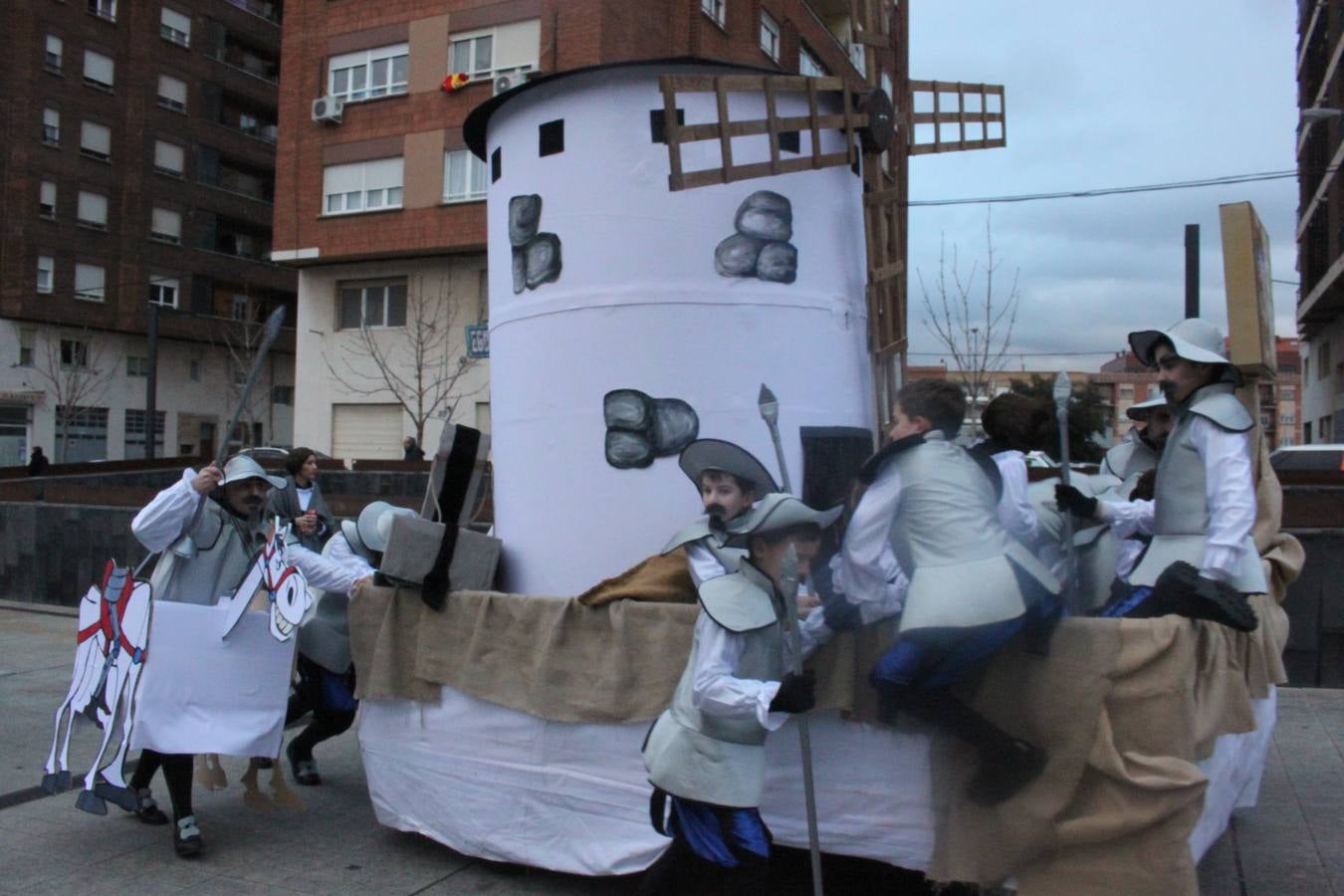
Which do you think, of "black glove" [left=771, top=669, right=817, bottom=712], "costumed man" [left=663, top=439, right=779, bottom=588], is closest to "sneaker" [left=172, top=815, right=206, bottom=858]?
"costumed man" [left=663, top=439, right=779, bottom=588]

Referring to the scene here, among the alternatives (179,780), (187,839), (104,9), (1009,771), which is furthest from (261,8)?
(1009,771)

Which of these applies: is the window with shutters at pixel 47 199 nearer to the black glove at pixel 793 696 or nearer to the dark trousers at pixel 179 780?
the dark trousers at pixel 179 780

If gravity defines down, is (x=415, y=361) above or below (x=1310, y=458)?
above

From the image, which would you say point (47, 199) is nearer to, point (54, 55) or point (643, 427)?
point (54, 55)

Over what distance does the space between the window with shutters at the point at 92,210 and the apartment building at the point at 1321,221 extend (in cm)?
3674

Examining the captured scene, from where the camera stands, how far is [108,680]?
526 centimetres

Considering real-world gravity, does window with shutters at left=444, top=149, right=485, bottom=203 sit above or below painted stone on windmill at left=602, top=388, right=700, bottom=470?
above

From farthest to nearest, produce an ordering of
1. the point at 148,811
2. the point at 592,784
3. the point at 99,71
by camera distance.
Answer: the point at 99,71
the point at 148,811
the point at 592,784

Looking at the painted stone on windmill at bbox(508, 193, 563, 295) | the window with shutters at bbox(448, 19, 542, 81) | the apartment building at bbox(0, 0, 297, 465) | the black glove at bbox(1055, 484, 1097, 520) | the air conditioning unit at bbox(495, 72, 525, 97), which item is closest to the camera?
the black glove at bbox(1055, 484, 1097, 520)

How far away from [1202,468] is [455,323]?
2350cm

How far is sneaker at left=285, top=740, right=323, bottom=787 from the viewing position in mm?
6394

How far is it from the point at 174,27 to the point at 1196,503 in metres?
44.7

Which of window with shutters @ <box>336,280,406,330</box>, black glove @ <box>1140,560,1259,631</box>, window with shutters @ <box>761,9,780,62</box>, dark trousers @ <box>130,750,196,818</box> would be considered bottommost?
dark trousers @ <box>130,750,196,818</box>

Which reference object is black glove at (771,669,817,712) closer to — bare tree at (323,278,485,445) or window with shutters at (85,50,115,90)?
bare tree at (323,278,485,445)
